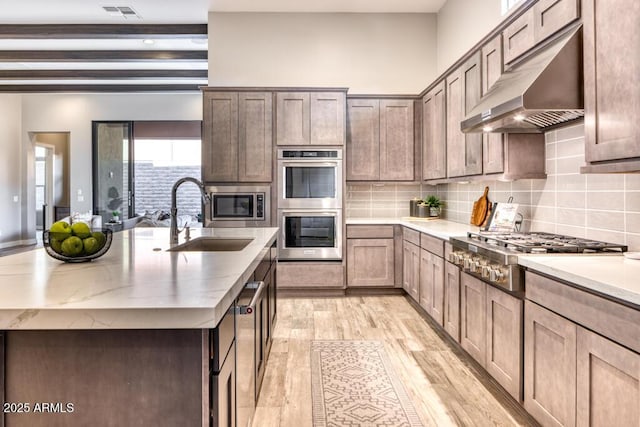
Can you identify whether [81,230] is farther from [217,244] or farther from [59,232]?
[217,244]

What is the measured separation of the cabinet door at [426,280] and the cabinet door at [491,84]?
3.16 ft

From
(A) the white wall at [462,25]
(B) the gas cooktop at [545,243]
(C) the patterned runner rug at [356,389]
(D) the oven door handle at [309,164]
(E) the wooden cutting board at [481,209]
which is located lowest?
(C) the patterned runner rug at [356,389]

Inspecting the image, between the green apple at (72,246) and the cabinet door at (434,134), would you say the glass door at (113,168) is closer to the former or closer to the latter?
the cabinet door at (434,134)

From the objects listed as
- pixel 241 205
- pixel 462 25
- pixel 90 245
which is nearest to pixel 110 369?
pixel 90 245

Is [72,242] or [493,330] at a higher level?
[72,242]

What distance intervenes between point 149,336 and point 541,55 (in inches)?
92.6

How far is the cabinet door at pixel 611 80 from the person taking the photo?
5.34 ft

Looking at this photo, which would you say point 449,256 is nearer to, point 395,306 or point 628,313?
point 395,306

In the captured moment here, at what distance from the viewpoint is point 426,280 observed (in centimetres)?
379

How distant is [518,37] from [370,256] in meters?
2.72

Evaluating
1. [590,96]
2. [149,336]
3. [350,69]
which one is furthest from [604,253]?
[350,69]

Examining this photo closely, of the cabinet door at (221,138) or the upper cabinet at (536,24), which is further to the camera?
the cabinet door at (221,138)

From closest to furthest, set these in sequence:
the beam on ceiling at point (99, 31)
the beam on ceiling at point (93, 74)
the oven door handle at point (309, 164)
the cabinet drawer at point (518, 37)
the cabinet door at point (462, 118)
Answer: the cabinet drawer at point (518, 37)
the cabinet door at point (462, 118)
the oven door handle at point (309, 164)
the beam on ceiling at point (99, 31)
the beam on ceiling at point (93, 74)

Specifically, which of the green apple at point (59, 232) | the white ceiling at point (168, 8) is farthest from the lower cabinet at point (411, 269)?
the green apple at point (59, 232)
